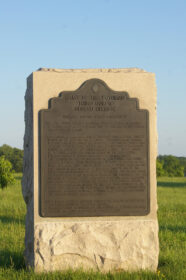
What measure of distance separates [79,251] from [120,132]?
1849 millimetres

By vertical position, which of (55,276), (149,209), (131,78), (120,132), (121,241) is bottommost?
(55,276)

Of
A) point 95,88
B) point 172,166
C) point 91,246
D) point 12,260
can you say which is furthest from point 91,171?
point 172,166

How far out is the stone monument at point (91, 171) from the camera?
5309 mm

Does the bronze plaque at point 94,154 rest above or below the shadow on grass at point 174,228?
above

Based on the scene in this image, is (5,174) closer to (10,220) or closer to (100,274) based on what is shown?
(10,220)

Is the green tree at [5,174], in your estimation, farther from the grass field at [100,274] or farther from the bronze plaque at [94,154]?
the bronze plaque at [94,154]

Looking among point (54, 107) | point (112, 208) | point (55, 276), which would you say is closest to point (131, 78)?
point (54, 107)

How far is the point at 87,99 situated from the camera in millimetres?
5426

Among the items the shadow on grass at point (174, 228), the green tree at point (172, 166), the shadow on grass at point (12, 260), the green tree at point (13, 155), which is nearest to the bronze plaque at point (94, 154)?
the shadow on grass at point (12, 260)

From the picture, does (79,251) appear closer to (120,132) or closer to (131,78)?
(120,132)

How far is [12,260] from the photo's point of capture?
6.07m

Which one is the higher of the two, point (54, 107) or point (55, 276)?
point (54, 107)

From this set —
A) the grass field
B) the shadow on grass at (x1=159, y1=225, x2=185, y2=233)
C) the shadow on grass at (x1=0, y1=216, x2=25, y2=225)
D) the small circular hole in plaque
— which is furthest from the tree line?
the small circular hole in plaque

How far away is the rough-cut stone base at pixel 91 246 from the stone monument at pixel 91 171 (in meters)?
0.01
